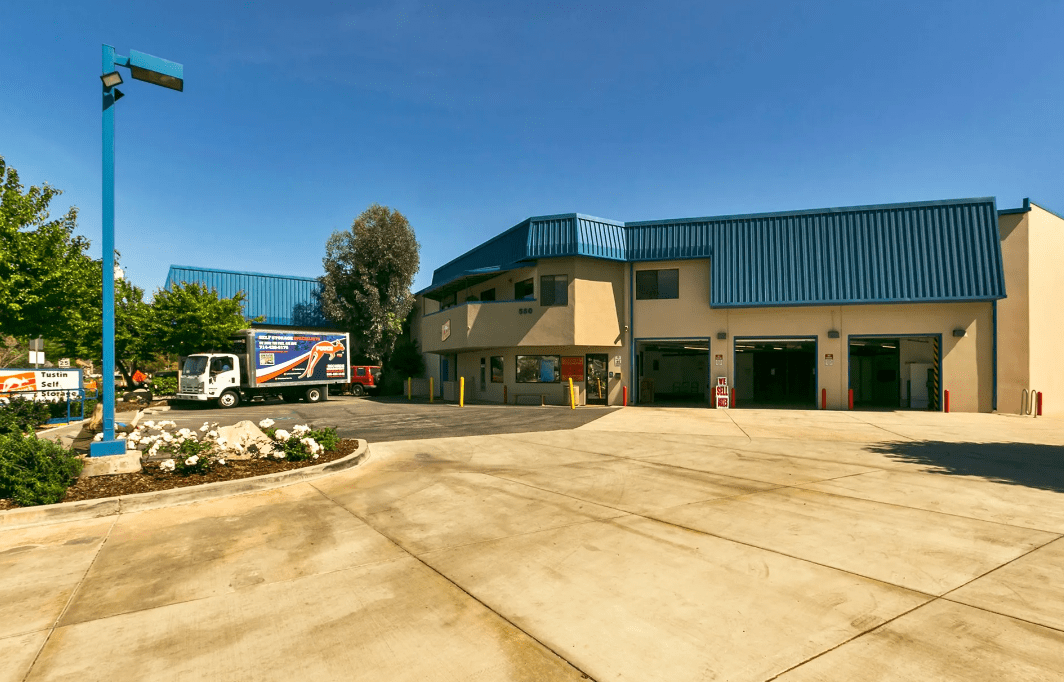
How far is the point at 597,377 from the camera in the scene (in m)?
27.0

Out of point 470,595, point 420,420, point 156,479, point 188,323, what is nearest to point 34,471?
point 156,479

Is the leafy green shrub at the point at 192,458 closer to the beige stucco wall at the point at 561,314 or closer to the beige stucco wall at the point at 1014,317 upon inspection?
the beige stucco wall at the point at 561,314

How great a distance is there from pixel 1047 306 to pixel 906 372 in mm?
5967

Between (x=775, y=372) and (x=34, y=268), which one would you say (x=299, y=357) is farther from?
(x=775, y=372)

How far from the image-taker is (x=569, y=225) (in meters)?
25.0

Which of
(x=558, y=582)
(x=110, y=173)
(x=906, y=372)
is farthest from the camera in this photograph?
(x=906, y=372)

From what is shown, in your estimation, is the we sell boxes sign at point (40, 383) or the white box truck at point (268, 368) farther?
the white box truck at point (268, 368)

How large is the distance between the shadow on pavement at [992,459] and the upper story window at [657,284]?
43.8ft

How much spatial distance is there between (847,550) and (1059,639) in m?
1.92

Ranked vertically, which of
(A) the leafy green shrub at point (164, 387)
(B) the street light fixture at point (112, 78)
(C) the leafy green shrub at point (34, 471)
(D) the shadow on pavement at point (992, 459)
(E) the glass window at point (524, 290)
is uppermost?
(B) the street light fixture at point (112, 78)

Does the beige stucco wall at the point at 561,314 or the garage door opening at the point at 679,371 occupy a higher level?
the beige stucco wall at the point at 561,314

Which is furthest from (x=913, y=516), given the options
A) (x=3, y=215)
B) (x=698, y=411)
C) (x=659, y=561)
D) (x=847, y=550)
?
(x=3, y=215)

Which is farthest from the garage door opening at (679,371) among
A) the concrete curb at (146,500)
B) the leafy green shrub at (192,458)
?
the leafy green shrub at (192,458)

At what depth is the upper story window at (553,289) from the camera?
84.4 ft
